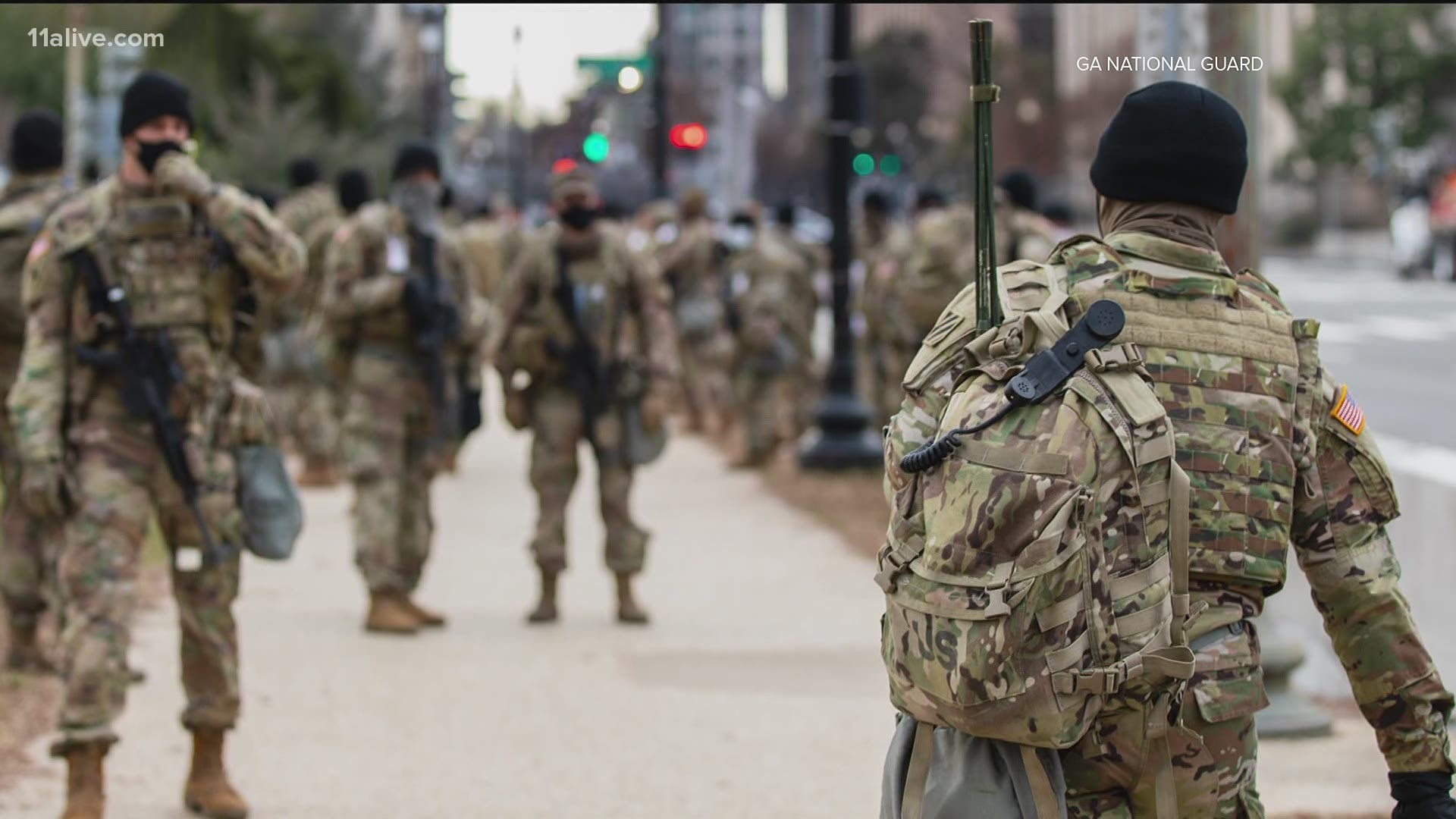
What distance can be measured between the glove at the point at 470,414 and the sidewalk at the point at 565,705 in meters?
0.89

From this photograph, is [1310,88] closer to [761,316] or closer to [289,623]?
[761,316]

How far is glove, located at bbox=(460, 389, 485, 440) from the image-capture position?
32.0ft

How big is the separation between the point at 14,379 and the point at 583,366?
7.98 ft

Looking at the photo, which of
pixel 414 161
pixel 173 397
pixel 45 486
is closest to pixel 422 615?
pixel 414 161

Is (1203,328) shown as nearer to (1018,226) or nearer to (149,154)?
(149,154)

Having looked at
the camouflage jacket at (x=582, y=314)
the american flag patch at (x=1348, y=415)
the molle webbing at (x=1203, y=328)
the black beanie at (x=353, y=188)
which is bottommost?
the american flag patch at (x=1348, y=415)

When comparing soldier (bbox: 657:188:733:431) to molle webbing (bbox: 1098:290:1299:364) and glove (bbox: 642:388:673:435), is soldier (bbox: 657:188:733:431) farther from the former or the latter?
molle webbing (bbox: 1098:290:1299:364)

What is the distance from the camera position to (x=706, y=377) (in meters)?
19.1

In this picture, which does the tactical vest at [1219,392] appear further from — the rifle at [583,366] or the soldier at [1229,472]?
the rifle at [583,366]

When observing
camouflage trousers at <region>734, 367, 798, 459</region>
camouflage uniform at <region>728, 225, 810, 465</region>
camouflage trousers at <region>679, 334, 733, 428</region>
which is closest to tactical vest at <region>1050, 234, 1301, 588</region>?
camouflage uniform at <region>728, 225, 810, 465</region>

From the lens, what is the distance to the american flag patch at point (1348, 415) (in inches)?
142

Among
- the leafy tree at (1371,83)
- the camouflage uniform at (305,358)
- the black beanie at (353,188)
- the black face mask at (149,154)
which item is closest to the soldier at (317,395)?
the camouflage uniform at (305,358)

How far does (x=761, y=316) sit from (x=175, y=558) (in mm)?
10002

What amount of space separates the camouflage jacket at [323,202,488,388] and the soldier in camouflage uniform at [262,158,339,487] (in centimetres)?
436
